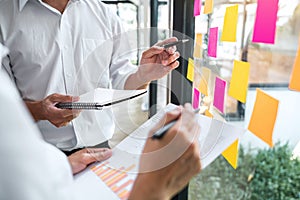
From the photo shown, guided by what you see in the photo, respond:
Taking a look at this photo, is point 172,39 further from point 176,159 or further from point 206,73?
point 176,159

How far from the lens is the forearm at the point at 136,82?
3.46 ft

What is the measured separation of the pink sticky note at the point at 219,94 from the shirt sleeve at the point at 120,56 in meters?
0.34

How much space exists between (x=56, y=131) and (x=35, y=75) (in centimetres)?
22

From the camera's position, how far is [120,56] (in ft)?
3.82

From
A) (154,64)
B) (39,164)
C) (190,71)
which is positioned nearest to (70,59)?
(154,64)

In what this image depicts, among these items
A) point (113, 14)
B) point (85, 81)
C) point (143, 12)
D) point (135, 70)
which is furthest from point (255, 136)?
point (143, 12)

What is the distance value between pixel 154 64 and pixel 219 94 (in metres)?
0.25

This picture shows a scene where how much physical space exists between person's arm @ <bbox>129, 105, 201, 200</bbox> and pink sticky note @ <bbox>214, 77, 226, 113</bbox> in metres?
0.45

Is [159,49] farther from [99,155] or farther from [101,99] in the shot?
[99,155]

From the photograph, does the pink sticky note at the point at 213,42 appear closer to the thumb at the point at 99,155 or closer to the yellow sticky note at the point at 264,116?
the yellow sticky note at the point at 264,116

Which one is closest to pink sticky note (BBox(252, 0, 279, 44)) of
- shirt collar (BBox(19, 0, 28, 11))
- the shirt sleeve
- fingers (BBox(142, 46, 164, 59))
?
fingers (BBox(142, 46, 164, 59))

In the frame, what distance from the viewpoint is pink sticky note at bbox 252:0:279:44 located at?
0.59 m

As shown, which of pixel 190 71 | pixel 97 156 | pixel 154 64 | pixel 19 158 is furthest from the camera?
pixel 190 71

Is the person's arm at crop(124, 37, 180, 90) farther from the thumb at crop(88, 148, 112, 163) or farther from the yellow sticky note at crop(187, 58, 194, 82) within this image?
the thumb at crop(88, 148, 112, 163)
